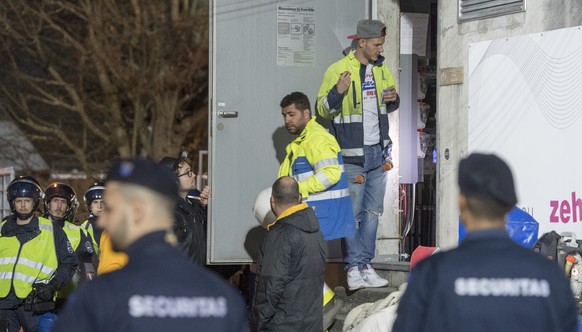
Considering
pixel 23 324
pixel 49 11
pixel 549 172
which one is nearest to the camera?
pixel 549 172

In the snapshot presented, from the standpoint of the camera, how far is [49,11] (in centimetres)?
2175

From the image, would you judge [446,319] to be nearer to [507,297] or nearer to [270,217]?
[507,297]

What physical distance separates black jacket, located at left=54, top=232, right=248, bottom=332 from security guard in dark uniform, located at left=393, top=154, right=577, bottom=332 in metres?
0.66

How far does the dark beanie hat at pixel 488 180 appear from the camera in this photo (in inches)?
154

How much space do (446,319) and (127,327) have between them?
108 centimetres

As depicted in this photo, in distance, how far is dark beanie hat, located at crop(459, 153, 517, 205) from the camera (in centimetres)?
391

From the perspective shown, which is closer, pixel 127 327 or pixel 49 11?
pixel 127 327

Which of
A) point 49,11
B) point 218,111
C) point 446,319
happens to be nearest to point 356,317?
point 218,111

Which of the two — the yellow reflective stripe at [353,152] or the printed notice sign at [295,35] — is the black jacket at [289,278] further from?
the printed notice sign at [295,35]

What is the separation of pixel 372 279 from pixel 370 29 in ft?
6.88

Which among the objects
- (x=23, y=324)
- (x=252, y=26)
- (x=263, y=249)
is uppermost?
(x=252, y=26)

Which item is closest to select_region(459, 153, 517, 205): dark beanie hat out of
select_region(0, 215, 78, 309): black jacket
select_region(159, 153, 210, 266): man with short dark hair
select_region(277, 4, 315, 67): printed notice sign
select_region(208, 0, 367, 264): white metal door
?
select_region(159, 153, 210, 266): man with short dark hair

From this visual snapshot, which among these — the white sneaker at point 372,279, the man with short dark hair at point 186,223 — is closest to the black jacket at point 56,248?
the man with short dark hair at point 186,223

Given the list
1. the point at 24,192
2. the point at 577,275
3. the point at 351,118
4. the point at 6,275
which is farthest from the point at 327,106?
the point at 6,275
